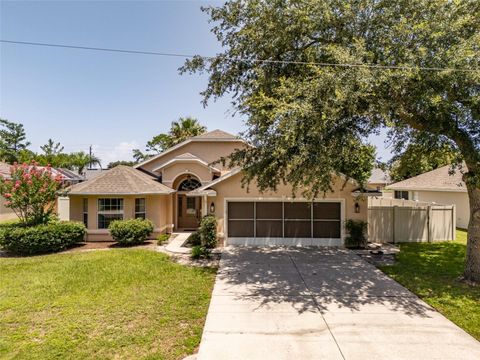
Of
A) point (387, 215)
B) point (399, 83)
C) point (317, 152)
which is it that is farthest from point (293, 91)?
point (387, 215)

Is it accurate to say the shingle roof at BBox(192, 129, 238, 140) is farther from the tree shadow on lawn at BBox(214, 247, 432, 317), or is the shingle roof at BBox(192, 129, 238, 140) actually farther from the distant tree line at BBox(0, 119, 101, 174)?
the distant tree line at BBox(0, 119, 101, 174)

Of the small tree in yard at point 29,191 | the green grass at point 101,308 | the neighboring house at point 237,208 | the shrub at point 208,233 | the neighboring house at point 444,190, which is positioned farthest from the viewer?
the neighboring house at point 444,190

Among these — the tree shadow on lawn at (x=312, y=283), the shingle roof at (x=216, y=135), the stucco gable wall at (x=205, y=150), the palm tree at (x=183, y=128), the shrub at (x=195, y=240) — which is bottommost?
the tree shadow on lawn at (x=312, y=283)

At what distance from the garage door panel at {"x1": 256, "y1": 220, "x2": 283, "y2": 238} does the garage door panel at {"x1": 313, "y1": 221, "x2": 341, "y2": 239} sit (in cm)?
176

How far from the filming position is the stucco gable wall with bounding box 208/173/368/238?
13195 mm

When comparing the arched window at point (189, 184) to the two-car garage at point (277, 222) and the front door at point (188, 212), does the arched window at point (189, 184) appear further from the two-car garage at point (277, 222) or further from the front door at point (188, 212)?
the two-car garage at point (277, 222)

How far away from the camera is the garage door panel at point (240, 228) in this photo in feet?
44.7

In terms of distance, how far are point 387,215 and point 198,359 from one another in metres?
12.9

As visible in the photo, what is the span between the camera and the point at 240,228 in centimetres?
1363

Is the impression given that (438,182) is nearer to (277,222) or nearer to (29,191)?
(277,222)

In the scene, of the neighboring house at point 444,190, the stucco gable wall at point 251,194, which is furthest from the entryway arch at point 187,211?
the neighboring house at point 444,190

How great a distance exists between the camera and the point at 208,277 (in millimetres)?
8906

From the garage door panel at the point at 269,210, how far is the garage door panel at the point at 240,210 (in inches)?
14.1

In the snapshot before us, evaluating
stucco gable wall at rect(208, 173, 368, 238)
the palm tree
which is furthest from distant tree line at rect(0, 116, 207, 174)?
stucco gable wall at rect(208, 173, 368, 238)
